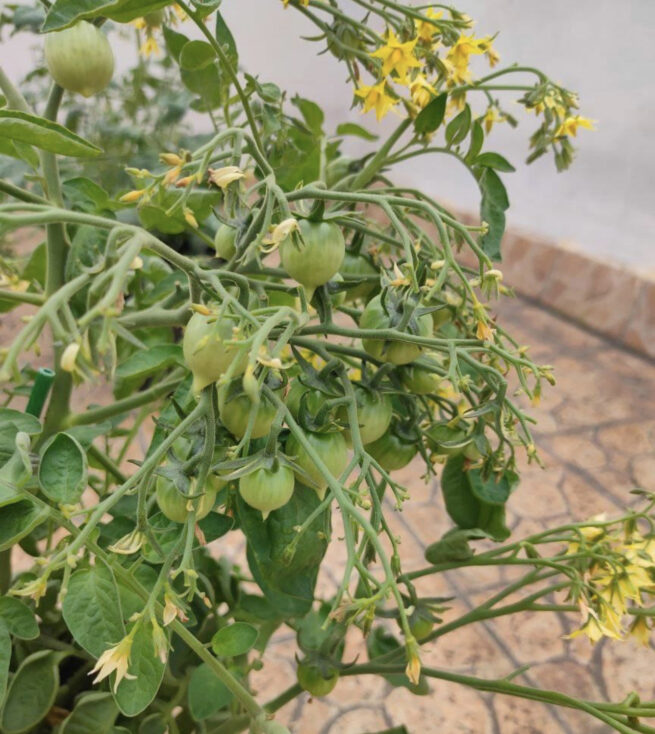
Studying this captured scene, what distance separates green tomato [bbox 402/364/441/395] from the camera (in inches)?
14.0

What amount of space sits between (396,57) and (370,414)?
0.68 ft

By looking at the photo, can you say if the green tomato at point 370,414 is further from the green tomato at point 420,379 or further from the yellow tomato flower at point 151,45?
the yellow tomato flower at point 151,45

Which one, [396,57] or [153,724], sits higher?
[396,57]

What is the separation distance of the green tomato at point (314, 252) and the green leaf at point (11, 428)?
0.16 m

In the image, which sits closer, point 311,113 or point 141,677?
point 141,677

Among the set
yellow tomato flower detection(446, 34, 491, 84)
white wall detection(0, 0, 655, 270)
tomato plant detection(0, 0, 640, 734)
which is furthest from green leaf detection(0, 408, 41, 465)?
white wall detection(0, 0, 655, 270)

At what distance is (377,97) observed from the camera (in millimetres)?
432

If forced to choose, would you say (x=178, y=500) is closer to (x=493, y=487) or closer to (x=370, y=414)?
(x=370, y=414)

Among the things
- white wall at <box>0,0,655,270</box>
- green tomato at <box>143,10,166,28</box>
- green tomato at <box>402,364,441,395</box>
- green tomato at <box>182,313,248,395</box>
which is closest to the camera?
green tomato at <box>182,313,248,395</box>

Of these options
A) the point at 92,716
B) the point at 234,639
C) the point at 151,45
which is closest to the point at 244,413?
the point at 234,639

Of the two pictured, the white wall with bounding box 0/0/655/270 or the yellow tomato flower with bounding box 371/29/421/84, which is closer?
the yellow tomato flower with bounding box 371/29/421/84

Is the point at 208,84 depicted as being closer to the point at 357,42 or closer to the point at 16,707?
the point at 357,42

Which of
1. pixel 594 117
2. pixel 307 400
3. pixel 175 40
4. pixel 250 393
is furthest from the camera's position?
pixel 594 117

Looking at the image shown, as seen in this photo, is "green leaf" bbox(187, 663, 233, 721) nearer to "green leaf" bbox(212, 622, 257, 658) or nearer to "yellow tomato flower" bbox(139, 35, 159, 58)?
"green leaf" bbox(212, 622, 257, 658)
